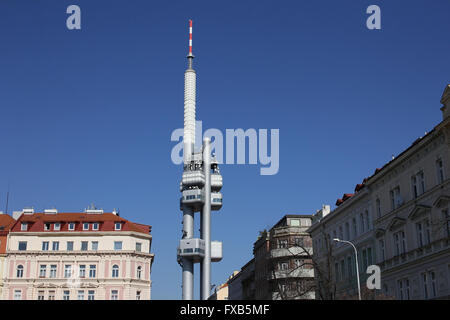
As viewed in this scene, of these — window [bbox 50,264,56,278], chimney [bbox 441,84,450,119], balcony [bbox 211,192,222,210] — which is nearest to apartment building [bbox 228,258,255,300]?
balcony [bbox 211,192,222,210]

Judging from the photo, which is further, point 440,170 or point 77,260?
point 77,260

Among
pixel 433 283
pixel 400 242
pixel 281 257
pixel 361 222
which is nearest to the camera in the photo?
pixel 433 283

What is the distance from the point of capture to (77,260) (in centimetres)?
9719

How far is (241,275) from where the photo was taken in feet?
498

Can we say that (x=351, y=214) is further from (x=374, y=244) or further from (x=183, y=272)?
(x=183, y=272)

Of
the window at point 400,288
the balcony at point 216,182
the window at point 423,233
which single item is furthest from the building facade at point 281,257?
Result: the window at point 423,233

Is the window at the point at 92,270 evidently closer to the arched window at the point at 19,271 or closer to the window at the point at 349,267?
the arched window at the point at 19,271

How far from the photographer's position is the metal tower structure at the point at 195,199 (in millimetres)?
113875

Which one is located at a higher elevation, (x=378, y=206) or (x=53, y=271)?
(x=378, y=206)

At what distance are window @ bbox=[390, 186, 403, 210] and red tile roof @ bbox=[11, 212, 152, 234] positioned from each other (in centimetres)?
5389

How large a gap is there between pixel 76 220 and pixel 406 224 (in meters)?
63.5

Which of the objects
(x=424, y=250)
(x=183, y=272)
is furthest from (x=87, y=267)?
(x=424, y=250)

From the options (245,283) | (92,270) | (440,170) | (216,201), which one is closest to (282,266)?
(216,201)

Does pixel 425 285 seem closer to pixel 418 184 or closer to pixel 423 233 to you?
pixel 423 233
